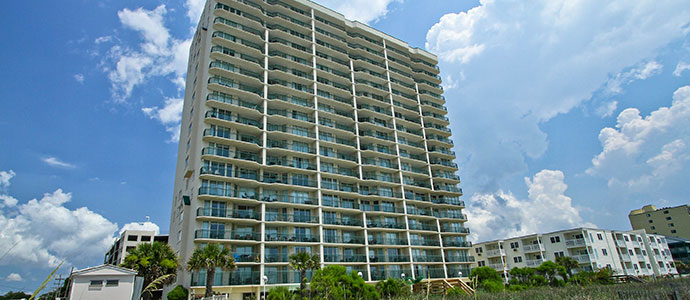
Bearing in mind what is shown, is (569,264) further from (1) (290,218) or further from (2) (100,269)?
A: (2) (100,269)

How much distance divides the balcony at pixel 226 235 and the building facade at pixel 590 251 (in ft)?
136

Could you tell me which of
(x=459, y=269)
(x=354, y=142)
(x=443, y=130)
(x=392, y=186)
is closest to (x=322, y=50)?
(x=354, y=142)

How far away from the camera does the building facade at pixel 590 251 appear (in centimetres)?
6869

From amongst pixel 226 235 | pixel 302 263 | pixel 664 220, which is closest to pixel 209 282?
pixel 226 235

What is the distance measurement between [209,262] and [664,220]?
129 metres

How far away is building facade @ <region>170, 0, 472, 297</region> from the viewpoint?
148 ft

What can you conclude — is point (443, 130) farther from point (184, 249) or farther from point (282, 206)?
point (184, 249)

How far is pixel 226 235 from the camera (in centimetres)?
4269

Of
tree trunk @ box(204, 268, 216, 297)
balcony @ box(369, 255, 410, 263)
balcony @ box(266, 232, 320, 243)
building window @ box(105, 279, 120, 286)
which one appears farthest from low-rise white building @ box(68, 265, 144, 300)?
balcony @ box(369, 255, 410, 263)

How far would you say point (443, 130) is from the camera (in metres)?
76.4

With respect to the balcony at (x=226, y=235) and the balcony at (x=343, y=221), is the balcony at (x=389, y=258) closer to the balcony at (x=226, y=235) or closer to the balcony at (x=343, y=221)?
the balcony at (x=343, y=221)

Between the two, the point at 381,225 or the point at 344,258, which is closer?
the point at 344,258

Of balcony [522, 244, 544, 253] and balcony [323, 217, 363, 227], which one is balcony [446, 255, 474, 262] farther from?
balcony [323, 217, 363, 227]

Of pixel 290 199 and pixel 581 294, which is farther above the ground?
pixel 290 199
